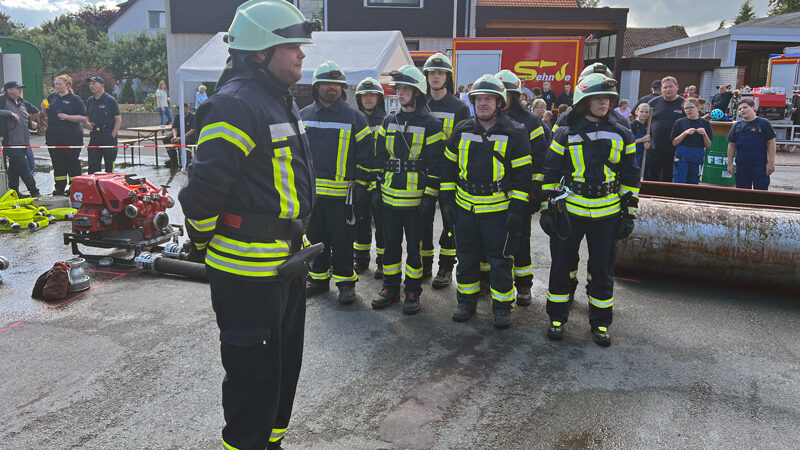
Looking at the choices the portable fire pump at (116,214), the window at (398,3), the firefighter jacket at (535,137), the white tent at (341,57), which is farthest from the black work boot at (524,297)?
the window at (398,3)

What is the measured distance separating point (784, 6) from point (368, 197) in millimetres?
65371

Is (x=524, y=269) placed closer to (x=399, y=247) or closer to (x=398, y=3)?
(x=399, y=247)

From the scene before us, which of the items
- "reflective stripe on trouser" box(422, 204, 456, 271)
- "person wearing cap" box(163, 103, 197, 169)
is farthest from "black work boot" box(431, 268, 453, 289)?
"person wearing cap" box(163, 103, 197, 169)

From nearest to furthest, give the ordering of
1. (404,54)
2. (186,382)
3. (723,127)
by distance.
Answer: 1. (186,382)
2. (723,127)
3. (404,54)

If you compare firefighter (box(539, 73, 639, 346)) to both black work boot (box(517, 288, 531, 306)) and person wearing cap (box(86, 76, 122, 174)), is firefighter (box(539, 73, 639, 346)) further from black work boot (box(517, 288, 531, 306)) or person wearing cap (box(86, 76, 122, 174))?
person wearing cap (box(86, 76, 122, 174))

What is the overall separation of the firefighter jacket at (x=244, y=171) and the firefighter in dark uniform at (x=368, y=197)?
299 cm

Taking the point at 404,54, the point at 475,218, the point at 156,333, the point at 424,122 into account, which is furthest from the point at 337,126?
the point at 404,54

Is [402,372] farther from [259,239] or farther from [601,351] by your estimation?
[259,239]

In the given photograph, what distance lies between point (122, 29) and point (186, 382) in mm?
53390

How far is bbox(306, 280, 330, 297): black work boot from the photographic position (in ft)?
20.0

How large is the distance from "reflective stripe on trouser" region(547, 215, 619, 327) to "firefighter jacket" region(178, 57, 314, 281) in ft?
9.20

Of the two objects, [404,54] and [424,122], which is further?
[404,54]

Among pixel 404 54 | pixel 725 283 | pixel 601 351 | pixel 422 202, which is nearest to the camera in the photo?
pixel 601 351

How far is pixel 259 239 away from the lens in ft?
9.11
